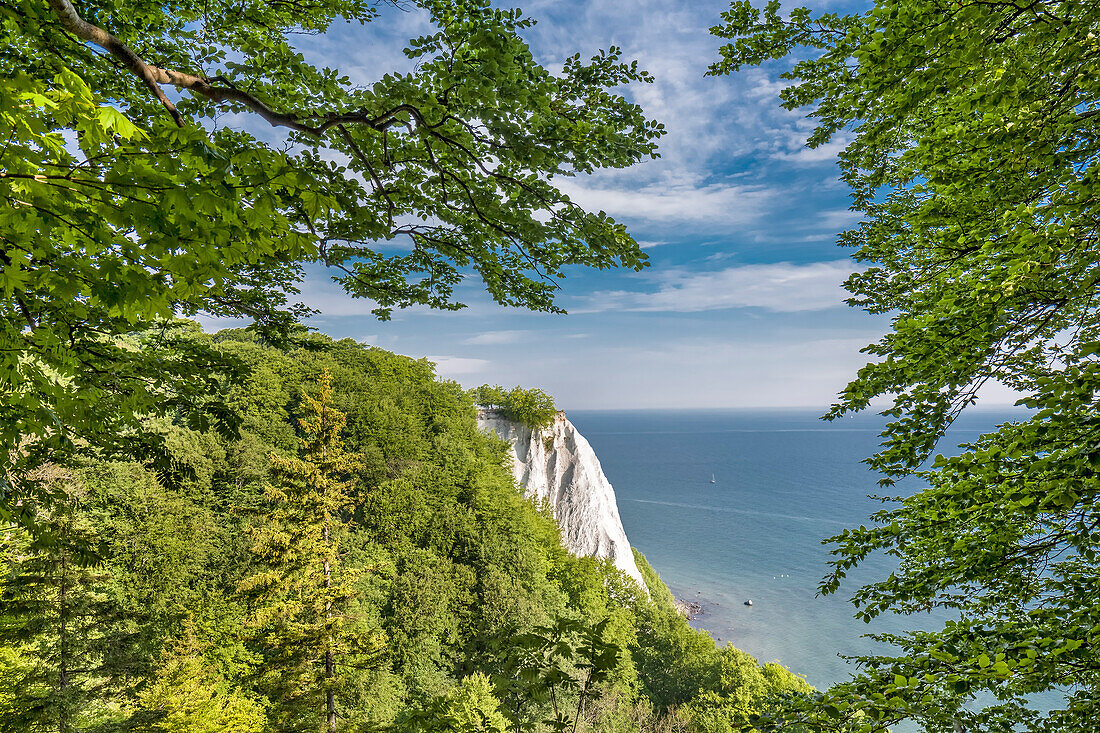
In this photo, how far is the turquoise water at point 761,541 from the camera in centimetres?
3797

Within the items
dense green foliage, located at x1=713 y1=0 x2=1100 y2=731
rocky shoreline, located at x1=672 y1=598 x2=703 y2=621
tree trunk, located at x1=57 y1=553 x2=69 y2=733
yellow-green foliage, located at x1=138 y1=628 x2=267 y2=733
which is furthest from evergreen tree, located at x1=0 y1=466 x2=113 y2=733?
rocky shoreline, located at x1=672 y1=598 x2=703 y2=621

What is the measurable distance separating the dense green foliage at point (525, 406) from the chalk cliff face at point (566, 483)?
596 millimetres

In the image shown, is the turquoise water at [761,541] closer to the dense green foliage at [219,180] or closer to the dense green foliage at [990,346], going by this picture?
the dense green foliage at [990,346]

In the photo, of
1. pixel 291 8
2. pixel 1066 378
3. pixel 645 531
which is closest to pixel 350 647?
pixel 291 8

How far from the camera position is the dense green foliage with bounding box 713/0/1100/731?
297cm

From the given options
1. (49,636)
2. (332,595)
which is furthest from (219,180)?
(49,636)

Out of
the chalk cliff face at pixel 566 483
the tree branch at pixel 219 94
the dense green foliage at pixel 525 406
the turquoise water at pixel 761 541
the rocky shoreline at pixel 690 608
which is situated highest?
the tree branch at pixel 219 94

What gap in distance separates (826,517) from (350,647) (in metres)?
82.1

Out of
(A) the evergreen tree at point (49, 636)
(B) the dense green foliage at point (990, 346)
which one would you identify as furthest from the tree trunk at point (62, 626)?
(B) the dense green foliage at point (990, 346)

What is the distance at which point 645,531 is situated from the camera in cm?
6919

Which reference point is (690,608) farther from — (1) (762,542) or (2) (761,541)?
(2) (761,541)

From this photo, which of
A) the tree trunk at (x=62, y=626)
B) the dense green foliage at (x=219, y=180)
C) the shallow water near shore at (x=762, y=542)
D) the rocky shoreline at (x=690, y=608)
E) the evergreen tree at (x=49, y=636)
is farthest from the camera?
the rocky shoreline at (x=690, y=608)

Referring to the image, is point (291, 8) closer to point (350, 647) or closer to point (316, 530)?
point (316, 530)

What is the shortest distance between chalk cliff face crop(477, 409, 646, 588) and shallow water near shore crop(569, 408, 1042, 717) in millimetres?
14111
